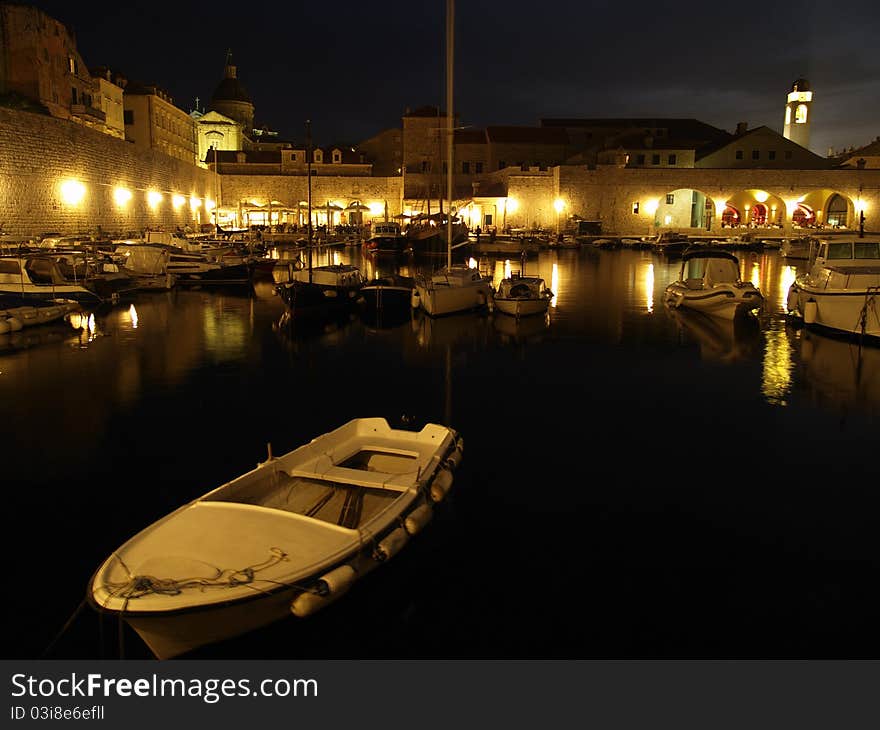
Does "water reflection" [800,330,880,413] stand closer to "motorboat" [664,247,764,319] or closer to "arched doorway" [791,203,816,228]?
"motorboat" [664,247,764,319]

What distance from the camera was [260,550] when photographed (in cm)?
356

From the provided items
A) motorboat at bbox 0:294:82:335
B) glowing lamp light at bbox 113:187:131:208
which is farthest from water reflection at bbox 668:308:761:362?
glowing lamp light at bbox 113:187:131:208

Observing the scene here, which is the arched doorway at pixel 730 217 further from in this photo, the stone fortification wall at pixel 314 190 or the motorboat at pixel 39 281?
the motorboat at pixel 39 281

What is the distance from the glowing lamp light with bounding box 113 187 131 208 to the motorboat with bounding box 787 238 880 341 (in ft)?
75.5

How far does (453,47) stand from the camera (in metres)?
14.9

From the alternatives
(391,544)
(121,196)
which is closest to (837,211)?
(121,196)

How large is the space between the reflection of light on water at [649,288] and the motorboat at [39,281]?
1146 cm

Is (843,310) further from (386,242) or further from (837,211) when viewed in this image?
(837,211)

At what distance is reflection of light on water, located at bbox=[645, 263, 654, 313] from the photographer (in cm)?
1622

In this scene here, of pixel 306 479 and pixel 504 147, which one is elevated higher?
pixel 504 147

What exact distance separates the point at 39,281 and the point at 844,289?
14635 mm
